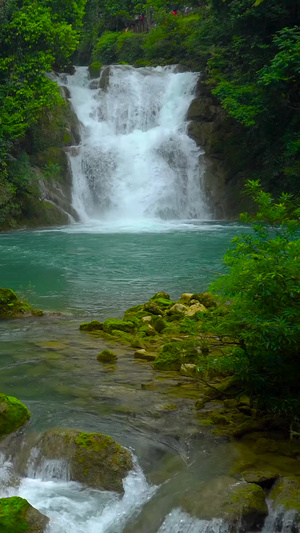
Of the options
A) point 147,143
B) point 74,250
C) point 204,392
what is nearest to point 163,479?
point 204,392

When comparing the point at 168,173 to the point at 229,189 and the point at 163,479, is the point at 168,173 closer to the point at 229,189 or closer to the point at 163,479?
the point at 229,189

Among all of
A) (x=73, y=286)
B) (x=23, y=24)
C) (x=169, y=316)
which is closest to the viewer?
(x=169, y=316)

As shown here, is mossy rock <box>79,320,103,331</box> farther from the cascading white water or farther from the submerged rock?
the cascading white water

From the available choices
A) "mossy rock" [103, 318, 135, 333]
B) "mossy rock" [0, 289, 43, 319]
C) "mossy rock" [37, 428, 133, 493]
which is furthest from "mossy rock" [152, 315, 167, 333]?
"mossy rock" [37, 428, 133, 493]

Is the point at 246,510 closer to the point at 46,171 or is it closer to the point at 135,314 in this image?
the point at 135,314

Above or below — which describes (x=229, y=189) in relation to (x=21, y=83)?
below

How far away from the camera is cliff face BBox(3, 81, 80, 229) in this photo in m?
23.1

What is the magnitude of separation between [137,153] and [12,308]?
60.2 feet

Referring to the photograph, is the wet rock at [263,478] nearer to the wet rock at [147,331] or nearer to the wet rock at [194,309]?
the wet rock at [147,331]

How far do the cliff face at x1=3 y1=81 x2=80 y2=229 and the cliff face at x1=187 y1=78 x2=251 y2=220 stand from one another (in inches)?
228

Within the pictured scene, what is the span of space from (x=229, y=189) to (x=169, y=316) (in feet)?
60.0

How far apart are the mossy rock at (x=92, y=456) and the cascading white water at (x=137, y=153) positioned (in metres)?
20.2

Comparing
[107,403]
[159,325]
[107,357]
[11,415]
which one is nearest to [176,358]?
[107,357]

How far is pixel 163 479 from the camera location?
4473 mm
